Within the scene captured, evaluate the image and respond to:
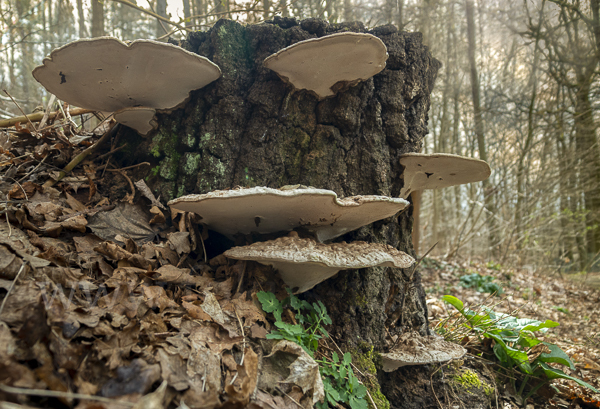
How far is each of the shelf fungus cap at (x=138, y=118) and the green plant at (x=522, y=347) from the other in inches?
141

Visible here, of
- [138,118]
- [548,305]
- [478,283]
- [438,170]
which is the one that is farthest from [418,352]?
[548,305]

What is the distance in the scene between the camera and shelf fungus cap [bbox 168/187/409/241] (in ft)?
5.97

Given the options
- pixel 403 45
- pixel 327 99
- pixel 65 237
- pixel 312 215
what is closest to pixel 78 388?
pixel 65 237

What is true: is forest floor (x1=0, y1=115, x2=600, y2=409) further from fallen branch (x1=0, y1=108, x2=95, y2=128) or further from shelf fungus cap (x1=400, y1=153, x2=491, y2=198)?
shelf fungus cap (x1=400, y1=153, x2=491, y2=198)

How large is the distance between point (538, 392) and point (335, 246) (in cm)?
308

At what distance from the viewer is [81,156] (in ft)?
9.75

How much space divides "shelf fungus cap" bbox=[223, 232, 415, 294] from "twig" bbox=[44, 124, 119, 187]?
182 centimetres

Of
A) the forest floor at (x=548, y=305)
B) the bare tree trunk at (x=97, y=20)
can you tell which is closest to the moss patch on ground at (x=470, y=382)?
the forest floor at (x=548, y=305)

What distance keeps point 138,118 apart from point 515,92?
16.1m

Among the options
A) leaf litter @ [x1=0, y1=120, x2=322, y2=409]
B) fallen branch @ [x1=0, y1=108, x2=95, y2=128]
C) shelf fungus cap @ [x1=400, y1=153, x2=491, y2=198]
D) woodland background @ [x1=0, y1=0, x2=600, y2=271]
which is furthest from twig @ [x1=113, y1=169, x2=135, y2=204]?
woodland background @ [x1=0, y1=0, x2=600, y2=271]

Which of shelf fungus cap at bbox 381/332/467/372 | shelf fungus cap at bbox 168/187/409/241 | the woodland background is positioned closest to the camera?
shelf fungus cap at bbox 168/187/409/241

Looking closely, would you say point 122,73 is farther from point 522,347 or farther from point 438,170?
point 522,347

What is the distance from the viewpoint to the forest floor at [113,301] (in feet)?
4.22

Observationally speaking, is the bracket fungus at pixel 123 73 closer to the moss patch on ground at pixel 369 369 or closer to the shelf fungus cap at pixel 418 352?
the moss patch on ground at pixel 369 369
